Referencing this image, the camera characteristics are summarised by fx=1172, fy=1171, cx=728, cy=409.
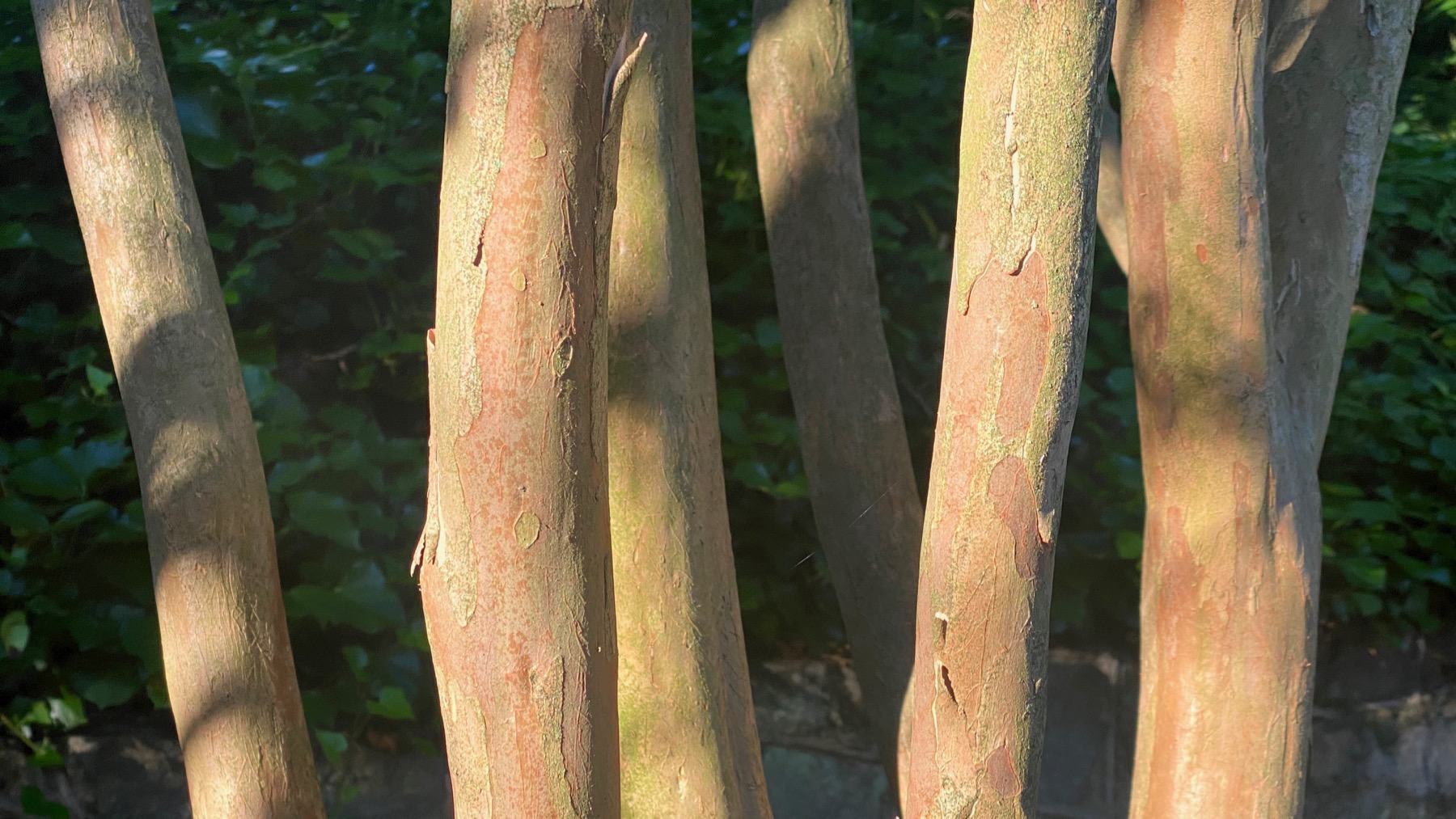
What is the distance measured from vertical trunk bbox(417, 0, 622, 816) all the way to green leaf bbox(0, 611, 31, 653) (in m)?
1.83

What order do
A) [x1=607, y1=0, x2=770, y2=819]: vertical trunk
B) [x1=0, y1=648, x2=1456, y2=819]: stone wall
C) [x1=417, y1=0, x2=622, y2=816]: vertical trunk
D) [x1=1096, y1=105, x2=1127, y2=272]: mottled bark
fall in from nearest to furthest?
[x1=417, y1=0, x2=622, y2=816]: vertical trunk → [x1=607, y1=0, x2=770, y2=819]: vertical trunk → [x1=1096, y1=105, x2=1127, y2=272]: mottled bark → [x1=0, y1=648, x2=1456, y2=819]: stone wall

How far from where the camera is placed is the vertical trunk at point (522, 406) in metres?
1.22

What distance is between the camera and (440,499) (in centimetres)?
131

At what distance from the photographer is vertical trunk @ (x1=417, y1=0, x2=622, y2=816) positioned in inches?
48.1

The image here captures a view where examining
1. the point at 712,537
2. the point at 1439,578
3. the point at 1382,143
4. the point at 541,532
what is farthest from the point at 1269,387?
the point at 1439,578

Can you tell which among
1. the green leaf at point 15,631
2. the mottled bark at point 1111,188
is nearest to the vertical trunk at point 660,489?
the mottled bark at point 1111,188

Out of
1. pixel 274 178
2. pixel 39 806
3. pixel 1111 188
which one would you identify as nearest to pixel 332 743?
pixel 39 806

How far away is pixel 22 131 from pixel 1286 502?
2.95m

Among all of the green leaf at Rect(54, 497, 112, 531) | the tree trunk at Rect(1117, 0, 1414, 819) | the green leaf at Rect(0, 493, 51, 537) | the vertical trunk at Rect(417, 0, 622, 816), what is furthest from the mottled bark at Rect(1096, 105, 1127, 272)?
the green leaf at Rect(0, 493, 51, 537)

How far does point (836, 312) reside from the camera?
2.23 m

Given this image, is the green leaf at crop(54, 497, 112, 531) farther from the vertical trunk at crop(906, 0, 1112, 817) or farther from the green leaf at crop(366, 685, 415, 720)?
the vertical trunk at crop(906, 0, 1112, 817)

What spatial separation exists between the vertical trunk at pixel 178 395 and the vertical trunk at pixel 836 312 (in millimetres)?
1007

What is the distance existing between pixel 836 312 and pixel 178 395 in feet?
3.77

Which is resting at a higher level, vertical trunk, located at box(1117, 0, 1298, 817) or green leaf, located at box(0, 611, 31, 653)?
vertical trunk, located at box(1117, 0, 1298, 817)
